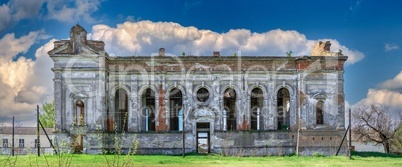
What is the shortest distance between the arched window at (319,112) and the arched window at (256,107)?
3.54 metres

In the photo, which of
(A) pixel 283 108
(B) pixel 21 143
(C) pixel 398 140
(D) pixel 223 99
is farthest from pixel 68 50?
(C) pixel 398 140

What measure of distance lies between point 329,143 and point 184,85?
31.4 feet

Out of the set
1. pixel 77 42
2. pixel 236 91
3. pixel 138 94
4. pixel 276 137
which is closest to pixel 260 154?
pixel 276 137

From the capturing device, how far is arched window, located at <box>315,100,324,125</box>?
33.9 meters

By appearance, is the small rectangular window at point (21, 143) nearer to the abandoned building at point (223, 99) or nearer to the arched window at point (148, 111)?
the abandoned building at point (223, 99)

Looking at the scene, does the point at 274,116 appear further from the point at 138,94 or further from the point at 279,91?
the point at 138,94

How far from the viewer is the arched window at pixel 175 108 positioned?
3425 centimetres

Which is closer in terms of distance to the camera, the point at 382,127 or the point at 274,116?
the point at 274,116

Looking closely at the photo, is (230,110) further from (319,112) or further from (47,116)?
(47,116)

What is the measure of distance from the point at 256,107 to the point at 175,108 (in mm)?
5320

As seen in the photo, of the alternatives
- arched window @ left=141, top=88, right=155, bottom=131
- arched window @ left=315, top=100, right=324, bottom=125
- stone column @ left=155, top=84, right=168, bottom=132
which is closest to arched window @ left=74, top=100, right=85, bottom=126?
arched window @ left=141, top=88, right=155, bottom=131

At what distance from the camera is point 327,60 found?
110 ft

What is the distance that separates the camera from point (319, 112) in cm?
3419

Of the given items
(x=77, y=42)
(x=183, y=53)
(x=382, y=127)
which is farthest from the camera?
(x=382, y=127)
